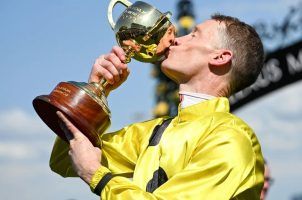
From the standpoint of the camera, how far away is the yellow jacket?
11.0 ft

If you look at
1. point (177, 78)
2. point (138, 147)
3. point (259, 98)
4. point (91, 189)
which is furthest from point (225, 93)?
point (259, 98)

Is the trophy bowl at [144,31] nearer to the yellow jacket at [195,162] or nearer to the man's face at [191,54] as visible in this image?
the man's face at [191,54]

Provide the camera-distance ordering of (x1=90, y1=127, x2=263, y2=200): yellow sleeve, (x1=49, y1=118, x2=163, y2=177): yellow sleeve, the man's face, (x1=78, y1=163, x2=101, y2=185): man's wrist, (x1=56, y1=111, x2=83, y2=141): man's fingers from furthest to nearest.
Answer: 1. (x1=49, y1=118, x2=163, y2=177): yellow sleeve
2. the man's face
3. (x1=56, y1=111, x2=83, y2=141): man's fingers
4. (x1=78, y1=163, x2=101, y2=185): man's wrist
5. (x1=90, y1=127, x2=263, y2=200): yellow sleeve

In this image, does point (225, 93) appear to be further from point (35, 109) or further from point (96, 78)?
point (35, 109)

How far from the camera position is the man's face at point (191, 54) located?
3816mm

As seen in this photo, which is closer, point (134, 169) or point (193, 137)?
point (193, 137)

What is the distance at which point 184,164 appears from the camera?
353 centimetres

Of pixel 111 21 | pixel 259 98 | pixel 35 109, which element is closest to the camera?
pixel 35 109

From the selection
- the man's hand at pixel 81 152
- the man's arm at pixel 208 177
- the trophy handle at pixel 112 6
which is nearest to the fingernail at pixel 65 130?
the man's hand at pixel 81 152

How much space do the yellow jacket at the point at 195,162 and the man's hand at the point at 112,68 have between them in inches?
13.2

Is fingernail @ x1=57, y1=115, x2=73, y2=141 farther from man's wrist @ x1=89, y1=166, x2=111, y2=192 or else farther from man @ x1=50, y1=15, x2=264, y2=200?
man's wrist @ x1=89, y1=166, x2=111, y2=192

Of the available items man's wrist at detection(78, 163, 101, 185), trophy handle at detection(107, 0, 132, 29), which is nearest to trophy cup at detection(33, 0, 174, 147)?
trophy handle at detection(107, 0, 132, 29)

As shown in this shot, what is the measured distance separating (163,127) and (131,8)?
61 cm

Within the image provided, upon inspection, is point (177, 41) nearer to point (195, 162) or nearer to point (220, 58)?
point (220, 58)
